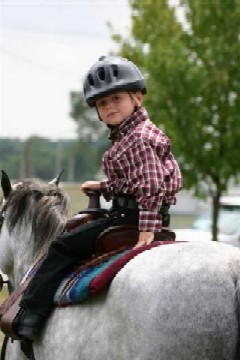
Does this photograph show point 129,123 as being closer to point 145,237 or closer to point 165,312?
point 145,237

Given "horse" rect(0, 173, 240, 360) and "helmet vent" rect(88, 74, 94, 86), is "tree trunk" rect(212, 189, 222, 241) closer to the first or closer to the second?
"helmet vent" rect(88, 74, 94, 86)

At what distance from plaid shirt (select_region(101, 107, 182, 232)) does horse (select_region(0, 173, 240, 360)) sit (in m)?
0.36

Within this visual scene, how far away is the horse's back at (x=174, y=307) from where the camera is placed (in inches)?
189

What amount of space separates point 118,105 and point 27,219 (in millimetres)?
1310

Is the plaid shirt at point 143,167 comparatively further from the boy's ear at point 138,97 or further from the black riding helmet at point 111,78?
the black riding helmet at point 111,78

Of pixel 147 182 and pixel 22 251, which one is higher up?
pixel 147 182

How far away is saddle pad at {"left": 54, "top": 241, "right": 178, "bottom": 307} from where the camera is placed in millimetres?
5258

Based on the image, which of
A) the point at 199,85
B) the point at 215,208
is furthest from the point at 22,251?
the point at 215,208

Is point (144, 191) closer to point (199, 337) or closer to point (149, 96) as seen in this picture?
point (199, 337)

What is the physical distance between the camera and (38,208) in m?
6.67

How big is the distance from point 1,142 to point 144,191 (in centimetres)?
1900

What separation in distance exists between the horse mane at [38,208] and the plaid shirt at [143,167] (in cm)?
85

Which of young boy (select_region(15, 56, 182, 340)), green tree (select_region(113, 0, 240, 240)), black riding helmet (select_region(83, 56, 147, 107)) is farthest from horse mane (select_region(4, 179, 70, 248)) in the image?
green tree (select_region(113, 0, 240, 240))

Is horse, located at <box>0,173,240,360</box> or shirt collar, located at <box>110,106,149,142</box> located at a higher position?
shirt collar, located at <box>110,106,149,142</box>
